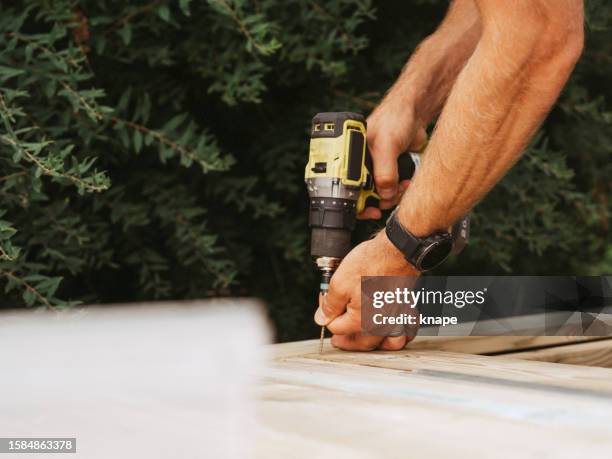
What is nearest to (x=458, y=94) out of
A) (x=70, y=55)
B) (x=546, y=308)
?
(x=546, y=308)

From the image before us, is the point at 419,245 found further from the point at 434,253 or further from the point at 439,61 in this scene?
the point at 439,61

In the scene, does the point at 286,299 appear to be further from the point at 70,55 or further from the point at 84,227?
the point at 70,55

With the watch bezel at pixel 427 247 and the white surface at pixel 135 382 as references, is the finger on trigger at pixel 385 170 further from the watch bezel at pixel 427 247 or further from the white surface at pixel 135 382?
the white surface at pixel 135 382

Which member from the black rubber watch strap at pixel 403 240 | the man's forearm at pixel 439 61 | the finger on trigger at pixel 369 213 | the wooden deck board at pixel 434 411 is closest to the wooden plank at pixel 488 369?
the wooden deck board at pixel 434 411

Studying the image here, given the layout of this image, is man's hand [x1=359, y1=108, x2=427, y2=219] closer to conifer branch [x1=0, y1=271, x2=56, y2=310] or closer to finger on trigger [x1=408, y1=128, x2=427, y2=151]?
finger on trigger [x1=408, y1=128, x2=427, y2=151]

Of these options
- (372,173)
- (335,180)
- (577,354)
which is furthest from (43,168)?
(577,354)

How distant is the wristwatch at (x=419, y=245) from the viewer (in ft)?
5.56

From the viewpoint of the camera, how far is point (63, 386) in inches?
34.5

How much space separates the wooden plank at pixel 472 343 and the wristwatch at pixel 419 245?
0.17 m

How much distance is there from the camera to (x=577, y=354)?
1.76 meters

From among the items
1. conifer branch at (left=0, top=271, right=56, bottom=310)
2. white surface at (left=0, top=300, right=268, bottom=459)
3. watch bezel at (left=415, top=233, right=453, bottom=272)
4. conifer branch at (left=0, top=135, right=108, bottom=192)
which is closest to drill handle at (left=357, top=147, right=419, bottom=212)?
watch bezel at (left=415, top=233, right=453, bottom=272)

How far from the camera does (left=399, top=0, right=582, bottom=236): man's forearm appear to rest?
1.43 m

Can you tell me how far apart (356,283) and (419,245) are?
0.16m

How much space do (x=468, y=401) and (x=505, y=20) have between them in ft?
2.49
